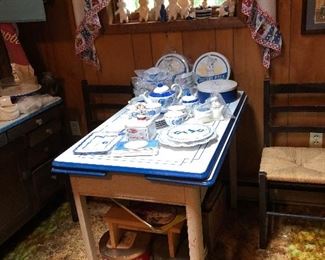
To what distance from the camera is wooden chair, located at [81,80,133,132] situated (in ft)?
7.50

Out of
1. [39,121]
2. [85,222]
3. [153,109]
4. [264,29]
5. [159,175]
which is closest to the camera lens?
[159,175]

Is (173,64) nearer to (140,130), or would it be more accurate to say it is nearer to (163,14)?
(163,14)

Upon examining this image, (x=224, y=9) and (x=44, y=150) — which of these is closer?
(x=224, y=9)

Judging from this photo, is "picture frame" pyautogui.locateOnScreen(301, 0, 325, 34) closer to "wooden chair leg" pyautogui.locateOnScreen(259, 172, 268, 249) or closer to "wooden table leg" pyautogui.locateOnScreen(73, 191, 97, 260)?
"wooden chair leg" pyautogui.locateOnScreen(259, 172, 268, 249)

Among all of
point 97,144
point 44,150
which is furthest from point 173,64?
point 44,150

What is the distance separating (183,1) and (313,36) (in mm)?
705

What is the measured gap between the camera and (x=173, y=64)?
2125 millimetres

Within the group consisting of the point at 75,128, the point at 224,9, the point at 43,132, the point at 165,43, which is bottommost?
the point at 75,128

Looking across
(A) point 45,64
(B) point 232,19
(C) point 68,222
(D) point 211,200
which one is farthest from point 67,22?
(D) point 211,200

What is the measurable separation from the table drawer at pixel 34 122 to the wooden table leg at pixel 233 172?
1.05 metres

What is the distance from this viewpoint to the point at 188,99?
1.81m

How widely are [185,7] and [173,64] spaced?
0.31 m

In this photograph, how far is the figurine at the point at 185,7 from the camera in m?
2.05

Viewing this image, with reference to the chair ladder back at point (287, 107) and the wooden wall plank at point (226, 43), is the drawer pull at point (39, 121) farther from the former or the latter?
the chair ladder back at point (287, 107)
